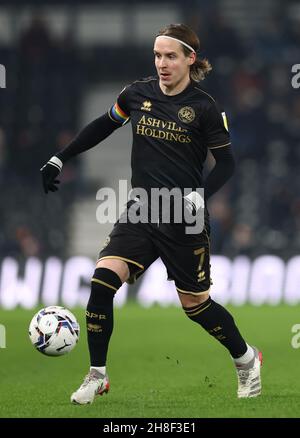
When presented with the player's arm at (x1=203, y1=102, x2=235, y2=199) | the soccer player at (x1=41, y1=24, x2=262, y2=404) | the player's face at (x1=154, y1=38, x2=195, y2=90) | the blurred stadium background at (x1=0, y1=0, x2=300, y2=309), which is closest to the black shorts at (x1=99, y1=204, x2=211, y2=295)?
the soccer player at (x1=41, y1=24, x2=262, y2=404)

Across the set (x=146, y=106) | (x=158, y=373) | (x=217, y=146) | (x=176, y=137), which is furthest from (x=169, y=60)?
(x=158, y=373)

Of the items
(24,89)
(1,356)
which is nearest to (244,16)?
(24,89)

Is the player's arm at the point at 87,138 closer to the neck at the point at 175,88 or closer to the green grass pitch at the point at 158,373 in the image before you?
the neck at the point at 175,88

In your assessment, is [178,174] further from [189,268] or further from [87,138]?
[87,138]

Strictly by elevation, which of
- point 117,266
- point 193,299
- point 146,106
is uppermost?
point 146,106

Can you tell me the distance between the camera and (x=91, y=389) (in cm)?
682

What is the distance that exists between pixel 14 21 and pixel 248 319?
415 inches

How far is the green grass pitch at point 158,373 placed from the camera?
6621mm

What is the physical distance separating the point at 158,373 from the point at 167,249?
2.26 metres

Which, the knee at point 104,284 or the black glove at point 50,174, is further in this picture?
the black glove at point 50,174

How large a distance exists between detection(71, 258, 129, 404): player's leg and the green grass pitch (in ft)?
0.42

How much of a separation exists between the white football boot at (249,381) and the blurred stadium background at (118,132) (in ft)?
32.1

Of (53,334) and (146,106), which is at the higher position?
(146,106)

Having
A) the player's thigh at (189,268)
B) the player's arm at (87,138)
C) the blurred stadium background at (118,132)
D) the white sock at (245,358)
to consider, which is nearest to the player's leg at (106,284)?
the player's thigh at (189,268)
